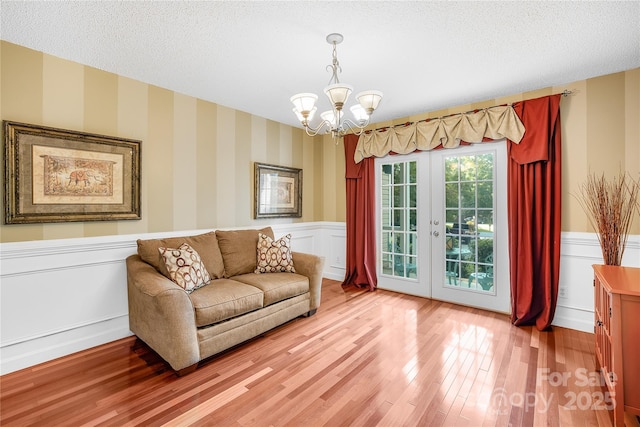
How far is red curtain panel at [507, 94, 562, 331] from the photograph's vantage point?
297 centimetres

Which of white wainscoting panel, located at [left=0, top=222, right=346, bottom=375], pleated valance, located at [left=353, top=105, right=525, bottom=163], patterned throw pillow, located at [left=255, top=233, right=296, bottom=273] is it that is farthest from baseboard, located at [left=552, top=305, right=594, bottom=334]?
white wainscoting panel, located at [left=0, top=222, right=346, bottom=375]

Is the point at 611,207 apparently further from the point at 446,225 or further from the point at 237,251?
the point at 237,251

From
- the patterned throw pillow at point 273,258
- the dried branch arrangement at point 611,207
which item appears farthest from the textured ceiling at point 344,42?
the patterned throw pillow at point 273,258

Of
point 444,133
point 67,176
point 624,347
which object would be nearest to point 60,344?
point 67,176

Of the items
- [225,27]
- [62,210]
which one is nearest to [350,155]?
[225,27]

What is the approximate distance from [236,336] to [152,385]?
0.67 meters

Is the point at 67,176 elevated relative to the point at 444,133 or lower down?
lower down

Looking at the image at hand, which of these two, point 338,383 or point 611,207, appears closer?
point 338,383

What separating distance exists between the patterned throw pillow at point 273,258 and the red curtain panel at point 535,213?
2.47m

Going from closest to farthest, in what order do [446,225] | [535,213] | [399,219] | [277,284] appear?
[277,284] → [535,213] → [446,225] → [399,219]

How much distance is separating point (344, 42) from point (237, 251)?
2.31 meters

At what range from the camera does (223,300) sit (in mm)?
2434

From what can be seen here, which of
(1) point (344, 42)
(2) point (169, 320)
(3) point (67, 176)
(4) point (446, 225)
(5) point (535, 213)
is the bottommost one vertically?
(2) point (169, 320)

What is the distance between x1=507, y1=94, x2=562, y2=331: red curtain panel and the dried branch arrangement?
0.83 feet
